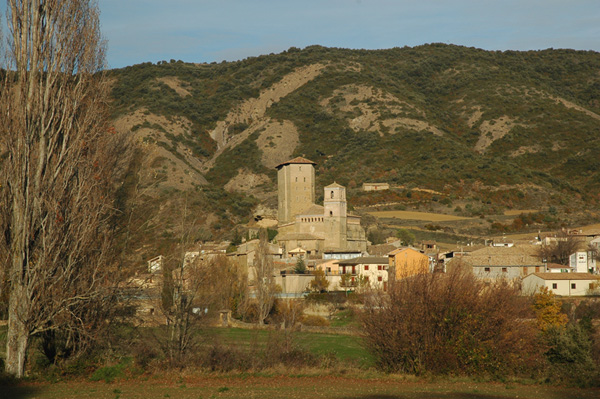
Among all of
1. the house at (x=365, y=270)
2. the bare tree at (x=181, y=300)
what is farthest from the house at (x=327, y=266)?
the bare tree at (x=181, y=300)

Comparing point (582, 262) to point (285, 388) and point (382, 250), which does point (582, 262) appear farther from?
point (285, 388)

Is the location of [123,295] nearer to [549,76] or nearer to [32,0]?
[32,0]

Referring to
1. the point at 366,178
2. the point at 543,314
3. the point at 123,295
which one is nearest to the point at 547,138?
the point at 366,178

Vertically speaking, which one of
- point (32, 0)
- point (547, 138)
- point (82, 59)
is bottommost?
point (82, 59)

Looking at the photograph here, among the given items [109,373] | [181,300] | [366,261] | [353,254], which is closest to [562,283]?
[366,261]

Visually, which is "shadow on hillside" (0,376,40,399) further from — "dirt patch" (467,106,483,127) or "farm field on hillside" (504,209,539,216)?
"dirt patch" (467,106,483,127)

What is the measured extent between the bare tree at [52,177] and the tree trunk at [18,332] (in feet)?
0.07

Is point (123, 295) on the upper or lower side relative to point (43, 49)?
lower

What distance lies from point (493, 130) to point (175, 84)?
224 ft

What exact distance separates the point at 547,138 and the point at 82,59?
101m

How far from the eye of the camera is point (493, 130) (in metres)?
119

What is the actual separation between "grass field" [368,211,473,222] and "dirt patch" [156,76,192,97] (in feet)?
256

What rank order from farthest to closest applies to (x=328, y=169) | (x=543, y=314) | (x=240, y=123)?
(x=240, y=123) < (x=328, y=169) < (x=543, y=314)

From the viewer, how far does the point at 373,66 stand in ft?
495
